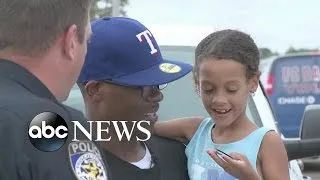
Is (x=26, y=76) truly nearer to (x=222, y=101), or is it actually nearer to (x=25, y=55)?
(x=25, y=55)

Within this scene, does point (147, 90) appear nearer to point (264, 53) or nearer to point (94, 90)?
point (94, 90)

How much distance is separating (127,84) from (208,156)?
325 mm

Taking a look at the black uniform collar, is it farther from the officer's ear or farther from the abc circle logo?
the officer's ear

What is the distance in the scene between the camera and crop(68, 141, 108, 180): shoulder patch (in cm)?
117

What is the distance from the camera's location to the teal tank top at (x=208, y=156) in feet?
6.43

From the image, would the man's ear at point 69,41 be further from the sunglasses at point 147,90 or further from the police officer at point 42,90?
the sunglasses at point 147,90

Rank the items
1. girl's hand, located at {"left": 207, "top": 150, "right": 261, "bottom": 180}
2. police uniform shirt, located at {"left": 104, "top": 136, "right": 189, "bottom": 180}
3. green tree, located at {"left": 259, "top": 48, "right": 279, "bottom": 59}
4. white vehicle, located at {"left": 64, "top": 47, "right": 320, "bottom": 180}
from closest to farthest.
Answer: girl's hand, located at {"left": 207, "top": 150, "right": 261, "bottom": 180} < police uniform shirt, located at {"left": 104, "top": 136, "right": 189, "bottom": 180} < green tree, located at {"left": 259, "top": 48, "right": 279, "bottom": 59} < white vehicle, located at {"left": 64, "top": 47, "right": 320, "bottom": 180}

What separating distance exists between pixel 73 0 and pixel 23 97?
0.24 meters

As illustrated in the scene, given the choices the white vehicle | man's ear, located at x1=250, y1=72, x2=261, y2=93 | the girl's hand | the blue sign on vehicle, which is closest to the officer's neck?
the girl's hand

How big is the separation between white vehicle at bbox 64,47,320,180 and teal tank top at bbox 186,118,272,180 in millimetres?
896

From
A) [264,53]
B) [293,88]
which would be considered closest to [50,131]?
[264,53]

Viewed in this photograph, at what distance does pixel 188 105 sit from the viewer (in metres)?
3.12

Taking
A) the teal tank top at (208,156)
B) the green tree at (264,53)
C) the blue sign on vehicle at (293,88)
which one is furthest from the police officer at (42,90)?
the blue sign on vehicle at (293,88)

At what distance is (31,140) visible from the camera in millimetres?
1155
